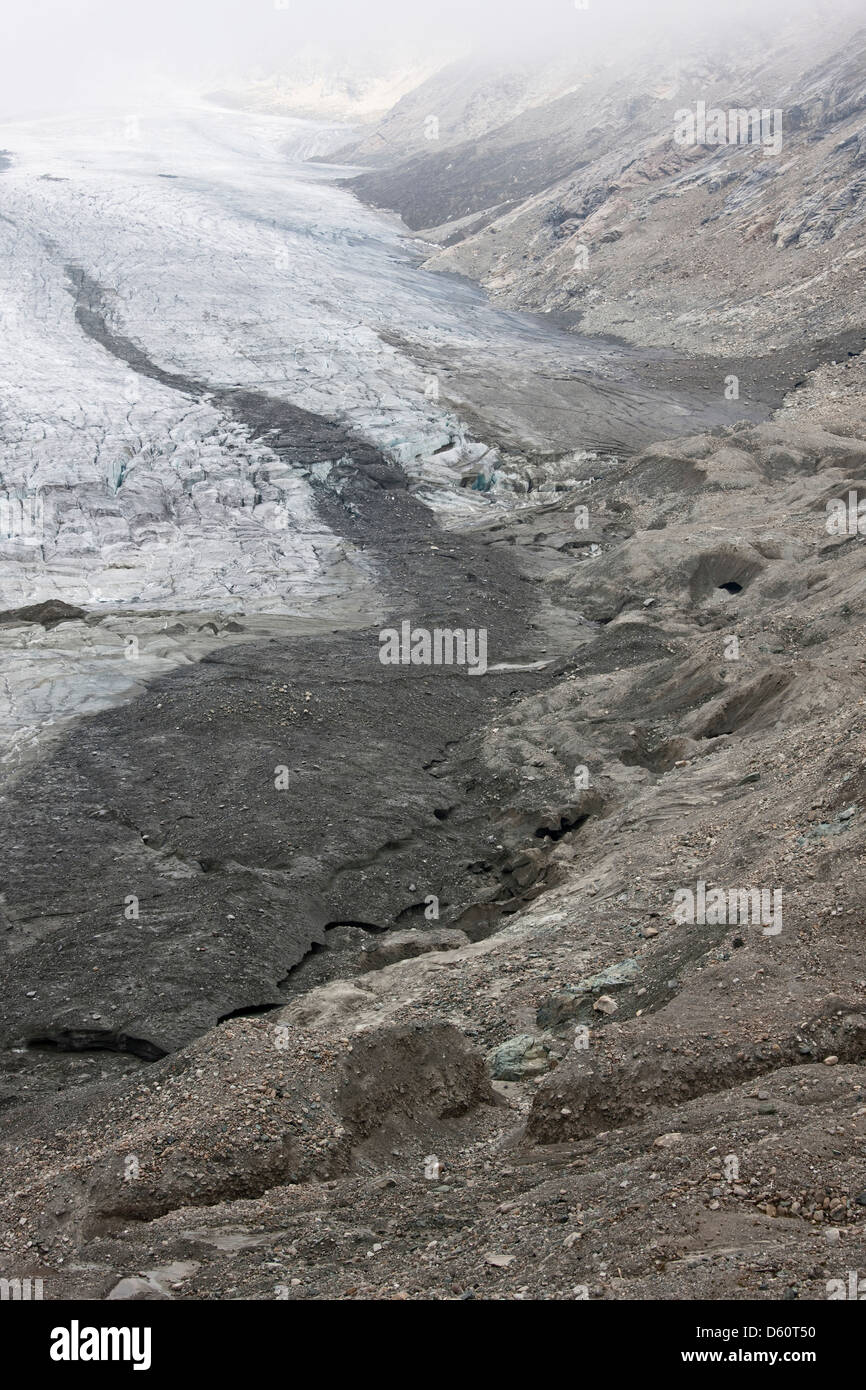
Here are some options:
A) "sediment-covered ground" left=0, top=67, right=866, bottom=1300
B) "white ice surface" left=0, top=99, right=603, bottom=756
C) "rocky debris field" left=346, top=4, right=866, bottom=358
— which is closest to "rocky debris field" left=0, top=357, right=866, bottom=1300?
"sediment-covered ground" left=0, top=67, right=866, bottom=1300

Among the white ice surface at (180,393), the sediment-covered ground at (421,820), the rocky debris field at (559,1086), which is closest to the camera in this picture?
the rocky debris field at (559,1086)

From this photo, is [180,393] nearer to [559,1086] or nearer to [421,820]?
[421,820]

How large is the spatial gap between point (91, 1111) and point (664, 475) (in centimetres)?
2052

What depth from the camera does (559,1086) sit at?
23.5ft

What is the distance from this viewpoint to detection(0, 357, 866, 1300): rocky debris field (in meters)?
5.52

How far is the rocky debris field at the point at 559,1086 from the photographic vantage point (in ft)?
18.1

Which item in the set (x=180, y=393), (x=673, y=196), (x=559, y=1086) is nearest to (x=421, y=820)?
(x=559, y=1086)

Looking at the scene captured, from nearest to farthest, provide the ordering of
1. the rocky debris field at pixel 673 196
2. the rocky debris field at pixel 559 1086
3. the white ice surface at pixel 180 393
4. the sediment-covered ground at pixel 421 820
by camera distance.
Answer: the rocky debris field at pixel 559 1086
the sediment-covered ground at pixel 421 820
the white ice surface at pixel 180 393
the rocky debris field at pixel 673 196

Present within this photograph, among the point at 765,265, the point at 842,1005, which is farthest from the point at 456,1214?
the point at 765,265

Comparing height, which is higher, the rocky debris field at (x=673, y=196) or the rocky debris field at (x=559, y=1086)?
the rocky debris field at (x=673, y=196)

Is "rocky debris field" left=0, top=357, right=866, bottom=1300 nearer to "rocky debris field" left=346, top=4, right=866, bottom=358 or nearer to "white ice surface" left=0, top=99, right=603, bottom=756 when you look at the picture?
"white ice surface" left=0, top=99, right=603, bottom=756

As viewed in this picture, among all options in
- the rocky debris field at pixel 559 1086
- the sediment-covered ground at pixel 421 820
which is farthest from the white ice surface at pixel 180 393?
the rocky debris field at pixel 559 1086

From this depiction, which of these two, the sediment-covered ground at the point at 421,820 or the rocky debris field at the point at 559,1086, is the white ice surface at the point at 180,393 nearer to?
the sediment-covered ground at the point at 421,820

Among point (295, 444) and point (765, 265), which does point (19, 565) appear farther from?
point (765, 265)
